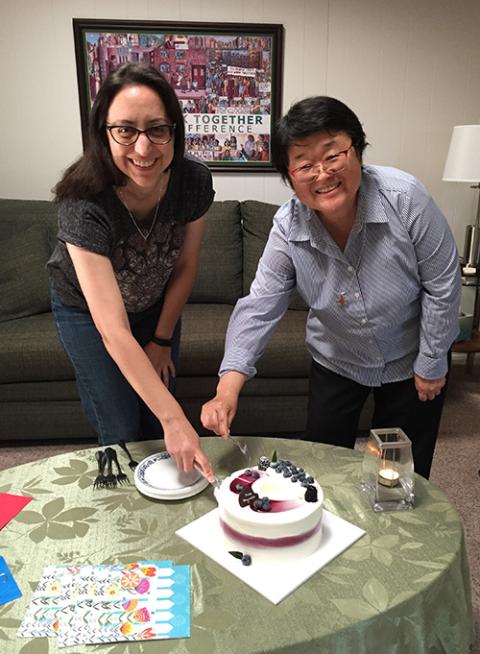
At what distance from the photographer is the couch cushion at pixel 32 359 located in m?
2.37

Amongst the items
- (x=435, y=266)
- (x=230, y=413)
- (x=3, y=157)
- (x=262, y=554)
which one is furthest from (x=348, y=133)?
(x=3, y=157)

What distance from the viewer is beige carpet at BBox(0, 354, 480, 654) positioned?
1.96 meters

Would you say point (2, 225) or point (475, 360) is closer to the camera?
point (2, 225)

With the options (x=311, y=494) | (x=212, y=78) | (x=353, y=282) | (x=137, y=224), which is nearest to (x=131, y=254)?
(x=137, y=224)

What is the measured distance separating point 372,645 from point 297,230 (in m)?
0.91

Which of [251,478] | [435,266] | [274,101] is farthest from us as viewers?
[274,101]

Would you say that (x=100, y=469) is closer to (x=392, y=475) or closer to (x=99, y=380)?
(x=99, y=380)

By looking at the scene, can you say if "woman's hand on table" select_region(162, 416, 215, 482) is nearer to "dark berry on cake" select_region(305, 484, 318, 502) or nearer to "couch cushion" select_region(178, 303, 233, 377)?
"dark berry on cake" select_region(305, 484, 318, 502)

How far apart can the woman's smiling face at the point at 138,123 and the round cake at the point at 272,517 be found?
714mm

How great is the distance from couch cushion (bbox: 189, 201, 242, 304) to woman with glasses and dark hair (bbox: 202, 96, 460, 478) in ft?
4.49

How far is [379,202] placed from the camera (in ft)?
4.41

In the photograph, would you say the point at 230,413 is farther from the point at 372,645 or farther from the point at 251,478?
the point at 372,645

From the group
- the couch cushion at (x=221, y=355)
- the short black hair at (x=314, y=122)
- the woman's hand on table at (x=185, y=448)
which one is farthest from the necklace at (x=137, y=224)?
the couch cushion at (x=221, y=355)

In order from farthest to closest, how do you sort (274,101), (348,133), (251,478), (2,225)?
(274,101), (2,225), (348,133), (251,478)
